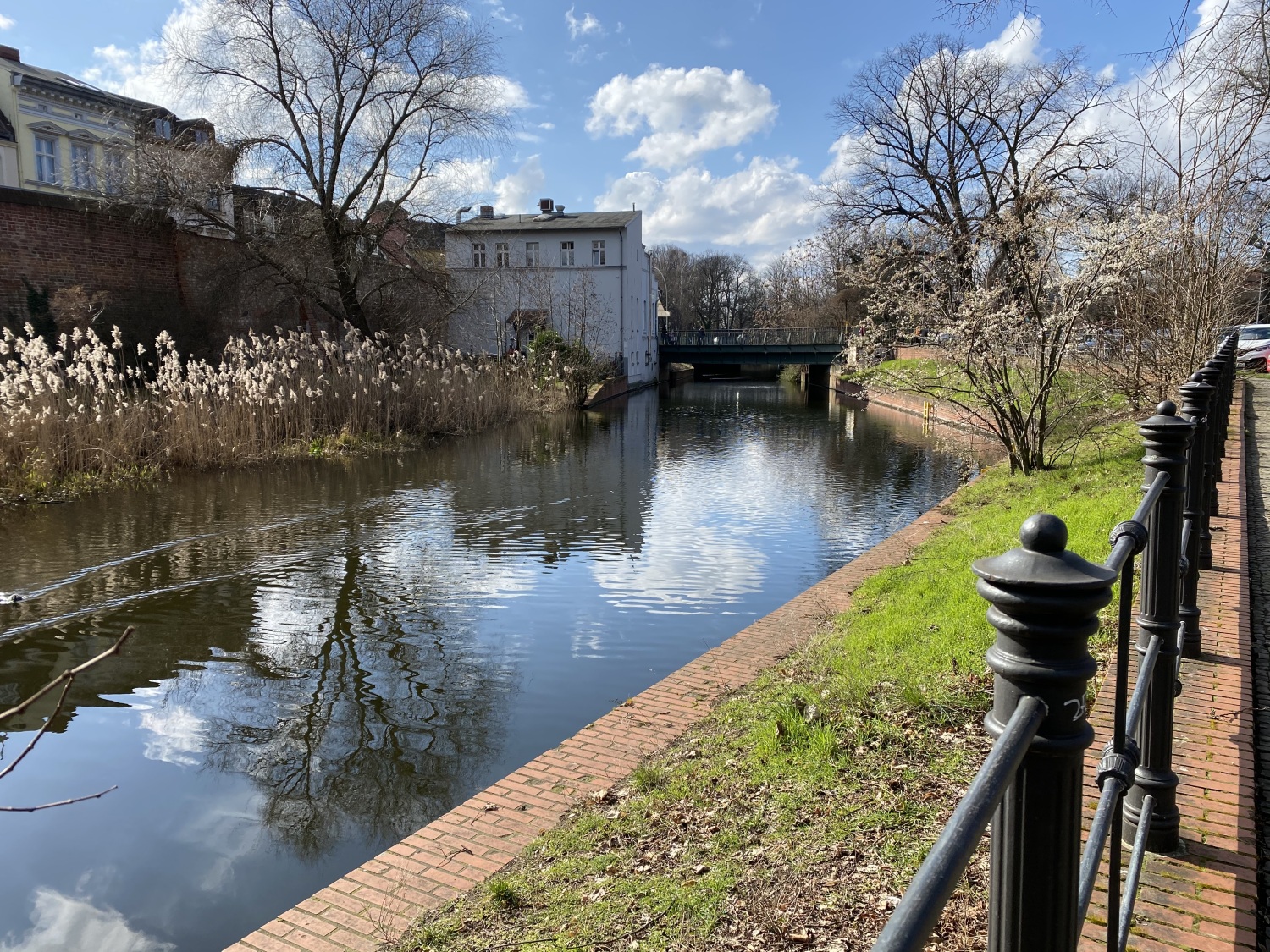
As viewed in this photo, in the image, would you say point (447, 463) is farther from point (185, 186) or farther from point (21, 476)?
point (185, 186)

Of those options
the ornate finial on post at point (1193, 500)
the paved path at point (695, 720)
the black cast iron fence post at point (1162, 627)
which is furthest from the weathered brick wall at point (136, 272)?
the black cast iron fence post at point (1162, 627)

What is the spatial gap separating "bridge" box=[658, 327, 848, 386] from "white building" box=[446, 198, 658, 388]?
4.43 m

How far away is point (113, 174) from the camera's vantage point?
24969 millimetres

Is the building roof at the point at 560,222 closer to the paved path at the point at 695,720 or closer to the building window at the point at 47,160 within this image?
the building window at the point at 47,160

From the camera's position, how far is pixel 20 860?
4945 millimetres

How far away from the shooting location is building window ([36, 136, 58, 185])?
3441 centimetres

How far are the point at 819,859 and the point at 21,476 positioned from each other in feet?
45.3

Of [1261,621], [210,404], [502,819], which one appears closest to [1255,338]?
[1261,621]

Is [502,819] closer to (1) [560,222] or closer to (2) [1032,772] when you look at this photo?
(2) [1032,772]

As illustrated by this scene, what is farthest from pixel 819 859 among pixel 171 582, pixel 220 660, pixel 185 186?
pixel 185 186

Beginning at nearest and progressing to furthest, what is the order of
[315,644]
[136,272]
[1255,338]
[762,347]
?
[315,644]
[136,272]
[1255,338]
[762,347]

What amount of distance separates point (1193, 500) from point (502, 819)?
382 cm

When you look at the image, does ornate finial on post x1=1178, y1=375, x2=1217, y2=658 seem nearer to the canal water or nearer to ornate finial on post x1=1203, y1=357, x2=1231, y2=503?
ornate finial on post x1=1203, y1=357, x2=1231, y2=503

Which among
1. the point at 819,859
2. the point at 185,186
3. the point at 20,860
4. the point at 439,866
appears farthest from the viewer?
the point at 185,186
